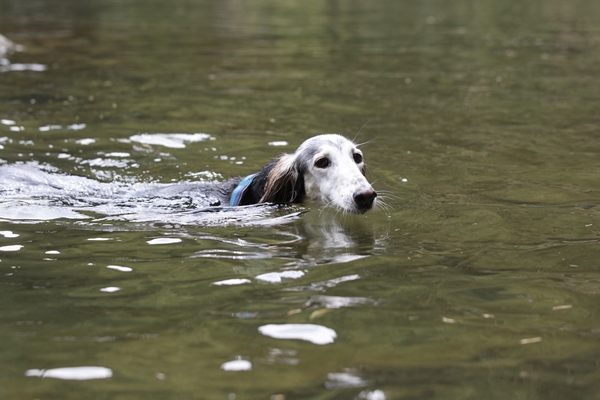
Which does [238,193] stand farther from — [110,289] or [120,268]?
[110,289]

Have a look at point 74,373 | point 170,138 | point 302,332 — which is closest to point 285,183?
point 302,332

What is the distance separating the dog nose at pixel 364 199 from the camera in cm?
687

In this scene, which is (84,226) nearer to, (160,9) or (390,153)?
(390,153)

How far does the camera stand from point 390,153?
10.2m

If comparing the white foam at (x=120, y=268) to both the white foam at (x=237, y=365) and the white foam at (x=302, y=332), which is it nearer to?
the white foam at (x=302, y=332)

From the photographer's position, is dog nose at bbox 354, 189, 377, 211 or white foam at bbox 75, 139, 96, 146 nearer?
dog nose at bbox 354, 189, 377, 211

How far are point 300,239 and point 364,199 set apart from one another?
734 millimetres

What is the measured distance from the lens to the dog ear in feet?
25.4

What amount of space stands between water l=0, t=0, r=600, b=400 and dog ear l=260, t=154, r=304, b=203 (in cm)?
22

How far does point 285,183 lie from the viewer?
7.76 m

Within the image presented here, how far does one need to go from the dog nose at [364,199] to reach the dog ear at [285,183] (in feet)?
3.19

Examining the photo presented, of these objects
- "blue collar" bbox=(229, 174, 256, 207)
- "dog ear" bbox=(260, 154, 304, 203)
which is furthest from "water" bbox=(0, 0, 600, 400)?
"blue collar" bbox=(229, 174, 256, 207)

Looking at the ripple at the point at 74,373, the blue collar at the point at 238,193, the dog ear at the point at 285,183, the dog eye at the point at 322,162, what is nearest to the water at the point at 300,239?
the ripple at the point at 74,373

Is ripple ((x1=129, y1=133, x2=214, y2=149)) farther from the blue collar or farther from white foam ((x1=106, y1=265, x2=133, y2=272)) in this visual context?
white foam ((x1=106, y1=265, x2=133, y2=272))
